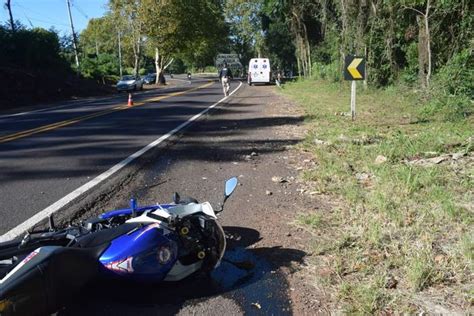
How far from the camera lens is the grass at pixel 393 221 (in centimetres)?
354

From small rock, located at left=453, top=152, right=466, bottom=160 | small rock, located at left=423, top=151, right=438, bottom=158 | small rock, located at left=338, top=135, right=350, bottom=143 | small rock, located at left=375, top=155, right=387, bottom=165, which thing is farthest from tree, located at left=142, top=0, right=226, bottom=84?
small rock, located at left=453, top=152, right=466, bottom=160

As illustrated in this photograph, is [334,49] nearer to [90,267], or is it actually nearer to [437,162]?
[437,162]

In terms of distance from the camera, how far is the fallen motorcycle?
2.75m

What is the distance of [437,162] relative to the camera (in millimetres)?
7059

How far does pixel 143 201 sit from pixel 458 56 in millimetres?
12454

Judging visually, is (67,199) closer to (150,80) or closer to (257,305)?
(257,305)

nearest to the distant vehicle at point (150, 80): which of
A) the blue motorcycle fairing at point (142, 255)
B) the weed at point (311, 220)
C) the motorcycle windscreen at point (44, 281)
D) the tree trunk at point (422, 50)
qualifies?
the tree trunk at point (422, 50)

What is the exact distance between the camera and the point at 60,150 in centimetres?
917

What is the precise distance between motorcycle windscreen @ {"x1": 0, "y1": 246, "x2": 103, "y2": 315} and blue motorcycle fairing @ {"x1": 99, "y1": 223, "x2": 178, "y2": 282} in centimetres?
25

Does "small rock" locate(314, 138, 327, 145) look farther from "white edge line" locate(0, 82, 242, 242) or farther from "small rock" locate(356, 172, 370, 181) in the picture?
"white edge line" locate(0, 82, 242, 242)

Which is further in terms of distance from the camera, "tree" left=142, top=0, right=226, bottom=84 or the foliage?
"tree" left=142, top=0, right=226, bottom=84

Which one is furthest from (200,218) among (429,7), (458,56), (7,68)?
(7,68)

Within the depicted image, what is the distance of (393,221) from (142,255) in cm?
259

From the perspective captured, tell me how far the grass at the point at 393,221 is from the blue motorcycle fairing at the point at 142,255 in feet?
4.05
